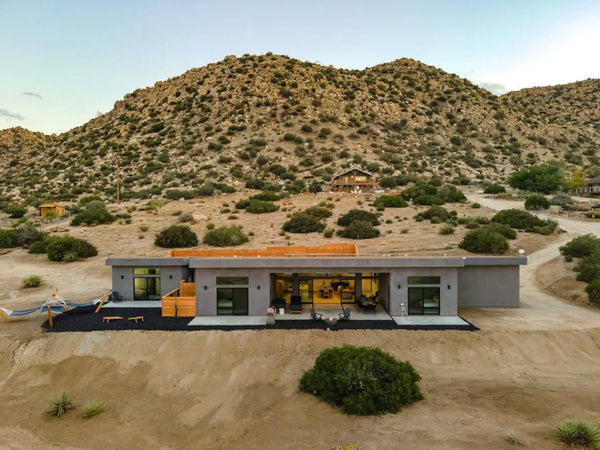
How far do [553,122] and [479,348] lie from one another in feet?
362

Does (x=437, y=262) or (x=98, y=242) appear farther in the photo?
(x=98, y=242)

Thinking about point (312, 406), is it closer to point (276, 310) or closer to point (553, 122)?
point (276, 310)

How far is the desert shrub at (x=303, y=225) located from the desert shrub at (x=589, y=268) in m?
23.6

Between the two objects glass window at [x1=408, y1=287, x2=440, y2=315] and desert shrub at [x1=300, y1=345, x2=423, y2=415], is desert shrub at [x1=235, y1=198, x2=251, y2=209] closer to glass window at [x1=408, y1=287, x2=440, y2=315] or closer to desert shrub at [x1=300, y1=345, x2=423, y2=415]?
glass window at [x1=408, y1=287, x2=440, y2=315]

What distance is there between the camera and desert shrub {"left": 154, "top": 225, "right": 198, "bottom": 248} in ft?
121

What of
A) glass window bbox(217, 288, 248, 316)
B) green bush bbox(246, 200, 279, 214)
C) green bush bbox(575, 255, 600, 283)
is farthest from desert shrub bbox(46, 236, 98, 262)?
green bush bbox(575, 255, 600, 283)

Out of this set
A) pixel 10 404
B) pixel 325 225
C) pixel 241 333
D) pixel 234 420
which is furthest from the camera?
pixel 325 225

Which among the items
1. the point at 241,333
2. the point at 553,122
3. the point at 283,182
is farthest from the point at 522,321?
the point at 553,122

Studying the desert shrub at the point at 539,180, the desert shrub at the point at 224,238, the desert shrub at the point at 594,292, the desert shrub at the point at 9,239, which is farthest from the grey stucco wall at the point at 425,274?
the desert shrub at the point at 539,180

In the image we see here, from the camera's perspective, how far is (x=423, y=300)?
19.8 m

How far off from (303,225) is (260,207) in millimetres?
9619

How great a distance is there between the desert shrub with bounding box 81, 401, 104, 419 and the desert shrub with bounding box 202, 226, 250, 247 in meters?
25.2

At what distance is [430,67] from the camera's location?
116500 mm

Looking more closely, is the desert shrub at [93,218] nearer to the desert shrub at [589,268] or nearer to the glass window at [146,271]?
the glass window at [146,271]
